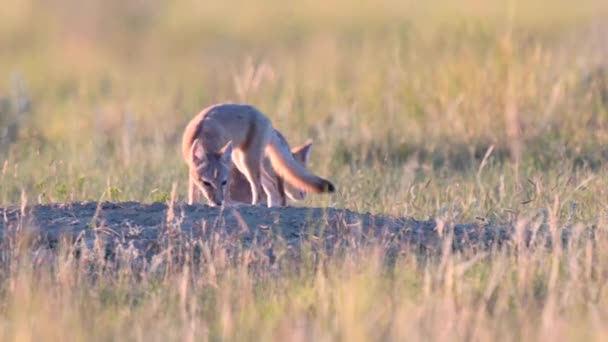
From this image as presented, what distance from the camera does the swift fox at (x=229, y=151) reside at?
8.62 meters

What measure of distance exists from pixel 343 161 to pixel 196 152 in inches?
89.0

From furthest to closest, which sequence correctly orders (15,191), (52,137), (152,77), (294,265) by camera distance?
(152,77)
(52,137)
(15,191)
(294,265)

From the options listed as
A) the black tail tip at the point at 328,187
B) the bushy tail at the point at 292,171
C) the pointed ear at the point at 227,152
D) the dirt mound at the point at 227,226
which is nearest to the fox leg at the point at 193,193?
the pointed ear at the point at 227,152

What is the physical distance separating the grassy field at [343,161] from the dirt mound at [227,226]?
0.61ft

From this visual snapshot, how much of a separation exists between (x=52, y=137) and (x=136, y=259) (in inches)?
249

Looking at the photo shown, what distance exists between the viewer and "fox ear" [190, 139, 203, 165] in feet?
28.5

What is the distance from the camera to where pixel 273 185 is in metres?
9.18

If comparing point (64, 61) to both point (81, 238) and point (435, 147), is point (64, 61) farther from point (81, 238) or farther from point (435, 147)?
point (81, 238)

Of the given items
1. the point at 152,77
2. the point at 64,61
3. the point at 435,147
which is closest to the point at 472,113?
the point at 435,147

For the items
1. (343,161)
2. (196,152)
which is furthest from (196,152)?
(343,161)

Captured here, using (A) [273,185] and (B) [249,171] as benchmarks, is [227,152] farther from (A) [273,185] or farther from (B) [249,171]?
(A) [273,185]

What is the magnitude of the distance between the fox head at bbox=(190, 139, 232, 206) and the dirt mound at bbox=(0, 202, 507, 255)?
4.06 feet

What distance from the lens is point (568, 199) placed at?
7.88 m

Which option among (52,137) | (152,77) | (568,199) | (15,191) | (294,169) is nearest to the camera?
(568,199)
